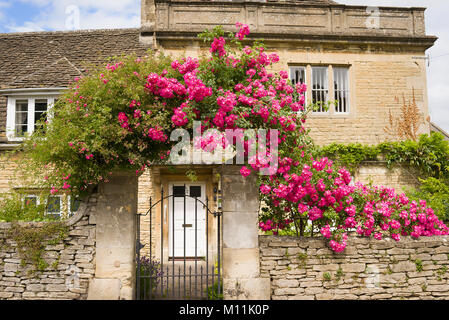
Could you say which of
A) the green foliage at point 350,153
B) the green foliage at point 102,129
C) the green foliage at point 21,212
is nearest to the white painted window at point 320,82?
the green foliage at point 350,153

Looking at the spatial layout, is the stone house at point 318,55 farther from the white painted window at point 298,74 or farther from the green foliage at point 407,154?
the green foliage at point 407,154

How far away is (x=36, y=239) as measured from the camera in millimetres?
5617

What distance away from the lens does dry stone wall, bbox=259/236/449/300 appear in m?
5.82

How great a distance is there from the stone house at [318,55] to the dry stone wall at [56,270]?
17.7ft

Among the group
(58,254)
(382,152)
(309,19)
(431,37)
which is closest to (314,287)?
(58,254)

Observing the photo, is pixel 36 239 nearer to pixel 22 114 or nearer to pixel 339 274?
pixel 339 274

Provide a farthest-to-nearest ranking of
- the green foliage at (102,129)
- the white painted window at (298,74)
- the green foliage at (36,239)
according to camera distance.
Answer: the white painted window at (298,74) → the green foliage at (36,239) → the green foliage at (102,129)

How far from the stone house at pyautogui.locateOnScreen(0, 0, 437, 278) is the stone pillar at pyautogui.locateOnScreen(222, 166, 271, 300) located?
527 cm

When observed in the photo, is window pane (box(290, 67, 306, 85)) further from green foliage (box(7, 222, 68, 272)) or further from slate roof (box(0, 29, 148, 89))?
green foliage (box(7, 222, 68, 272))

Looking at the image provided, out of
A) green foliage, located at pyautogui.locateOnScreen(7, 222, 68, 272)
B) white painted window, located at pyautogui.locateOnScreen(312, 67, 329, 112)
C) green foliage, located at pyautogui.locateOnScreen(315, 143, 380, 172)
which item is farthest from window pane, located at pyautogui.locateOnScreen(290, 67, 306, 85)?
green foliage, located at pyautogui.locateOnScreen(7, 222, 68, 272)

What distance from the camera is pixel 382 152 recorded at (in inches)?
444

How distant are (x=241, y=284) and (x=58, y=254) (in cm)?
312

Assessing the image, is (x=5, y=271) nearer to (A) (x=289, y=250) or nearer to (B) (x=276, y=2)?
(A) (x=289, y=250)

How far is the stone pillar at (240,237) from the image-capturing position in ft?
18.7
